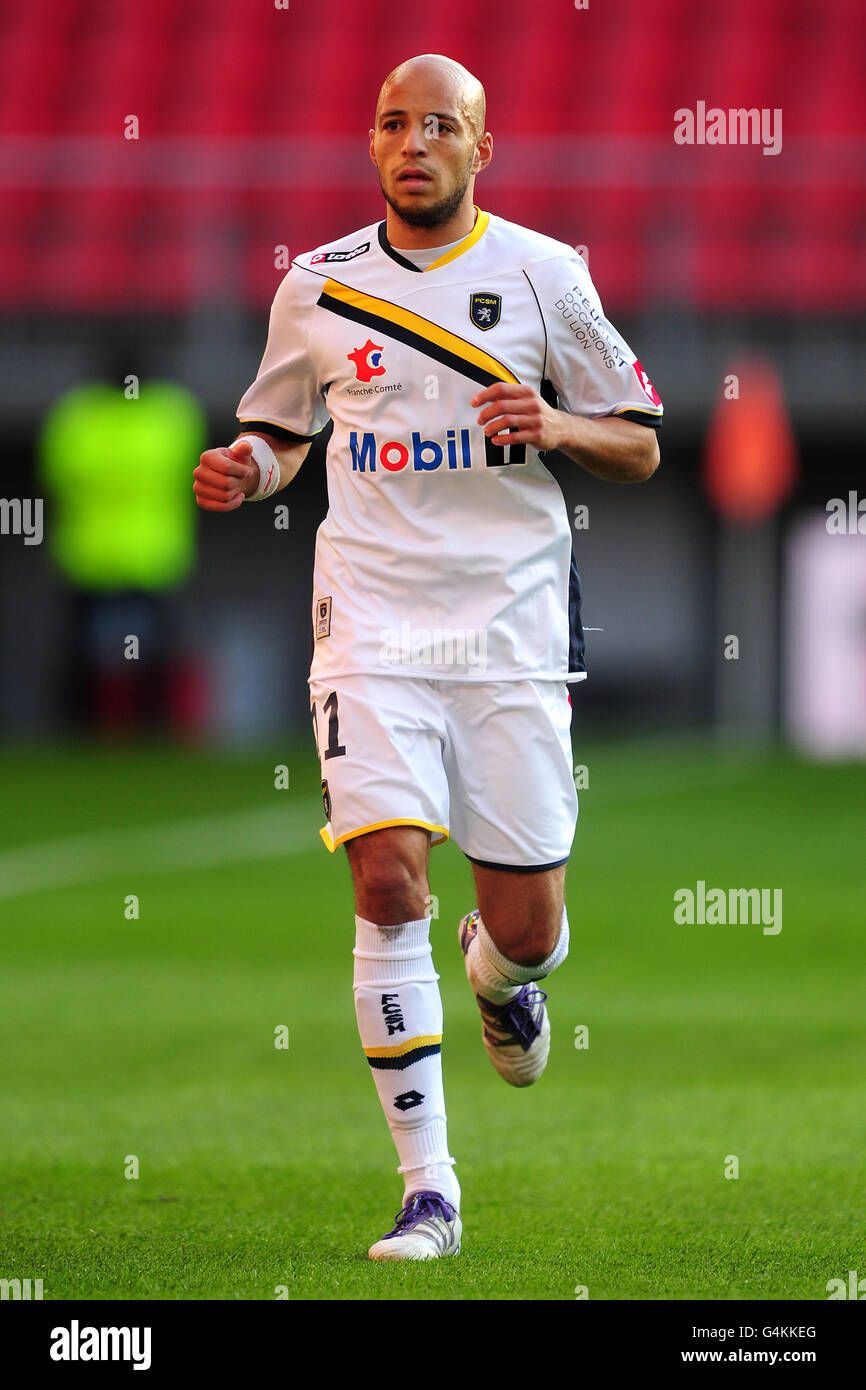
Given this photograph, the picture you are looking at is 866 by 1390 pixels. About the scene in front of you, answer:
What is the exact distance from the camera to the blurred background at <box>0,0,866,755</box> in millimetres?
18328

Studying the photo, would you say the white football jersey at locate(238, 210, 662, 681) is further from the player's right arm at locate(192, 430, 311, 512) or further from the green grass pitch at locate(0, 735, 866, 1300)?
the green grass pitch at locate(0, 735, 866, 1300)

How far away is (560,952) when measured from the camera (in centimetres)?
483

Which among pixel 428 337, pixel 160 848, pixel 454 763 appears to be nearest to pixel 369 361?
pixel 428 337

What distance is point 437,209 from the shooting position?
14.5 feet

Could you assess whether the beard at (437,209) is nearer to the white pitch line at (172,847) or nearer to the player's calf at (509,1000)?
the player's calf at (509,1000)

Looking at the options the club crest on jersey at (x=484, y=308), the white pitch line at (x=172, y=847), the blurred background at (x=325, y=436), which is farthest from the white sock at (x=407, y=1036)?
the blurred background at (x=325, y=436)

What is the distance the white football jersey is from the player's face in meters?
0.14

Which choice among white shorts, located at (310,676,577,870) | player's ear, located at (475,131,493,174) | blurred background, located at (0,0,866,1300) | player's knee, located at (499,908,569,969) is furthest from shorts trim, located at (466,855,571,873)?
player's ear, located at (475,131,493,174)

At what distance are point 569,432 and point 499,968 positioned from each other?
1.29 meters

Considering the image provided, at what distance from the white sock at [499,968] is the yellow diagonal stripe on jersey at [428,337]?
1.22 m

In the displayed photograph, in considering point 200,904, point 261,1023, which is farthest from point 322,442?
point 261,1023

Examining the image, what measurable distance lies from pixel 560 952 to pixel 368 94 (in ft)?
66.2

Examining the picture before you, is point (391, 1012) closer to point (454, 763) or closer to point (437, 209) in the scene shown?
point (454, 763)
